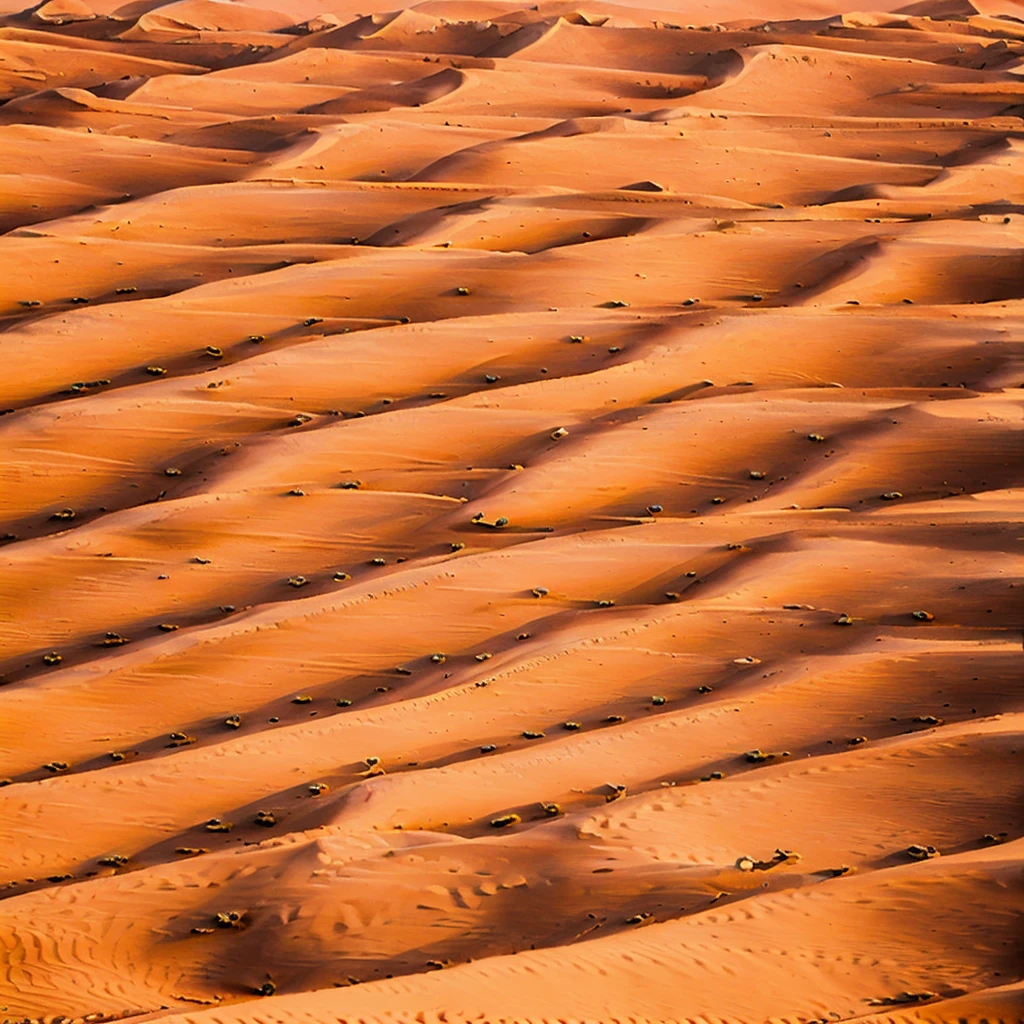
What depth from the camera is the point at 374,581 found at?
21.3ft

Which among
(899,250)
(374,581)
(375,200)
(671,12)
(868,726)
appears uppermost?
(671,12)

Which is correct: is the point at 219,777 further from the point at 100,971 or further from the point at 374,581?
the point at 374,581

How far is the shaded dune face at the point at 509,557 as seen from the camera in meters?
4.34

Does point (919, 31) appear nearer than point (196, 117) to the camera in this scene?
No

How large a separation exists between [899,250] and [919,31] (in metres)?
7.21

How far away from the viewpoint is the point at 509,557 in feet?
21.8

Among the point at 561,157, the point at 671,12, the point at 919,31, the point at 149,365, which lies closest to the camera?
the point at 149,365

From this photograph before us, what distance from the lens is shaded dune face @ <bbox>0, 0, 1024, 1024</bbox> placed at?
4.34 meters

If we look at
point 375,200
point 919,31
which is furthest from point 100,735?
point 919,31

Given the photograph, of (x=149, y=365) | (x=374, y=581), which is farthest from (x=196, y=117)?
(x=374, y=581)

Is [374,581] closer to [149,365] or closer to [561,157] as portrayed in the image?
[149,365]

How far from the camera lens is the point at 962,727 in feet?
17.2

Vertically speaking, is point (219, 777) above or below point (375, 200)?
below

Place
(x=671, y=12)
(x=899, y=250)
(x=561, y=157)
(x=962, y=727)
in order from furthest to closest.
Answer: (x=671, y=12) → (x=561, y=157) → (x=899, y=250) → (x=962, y=727)
